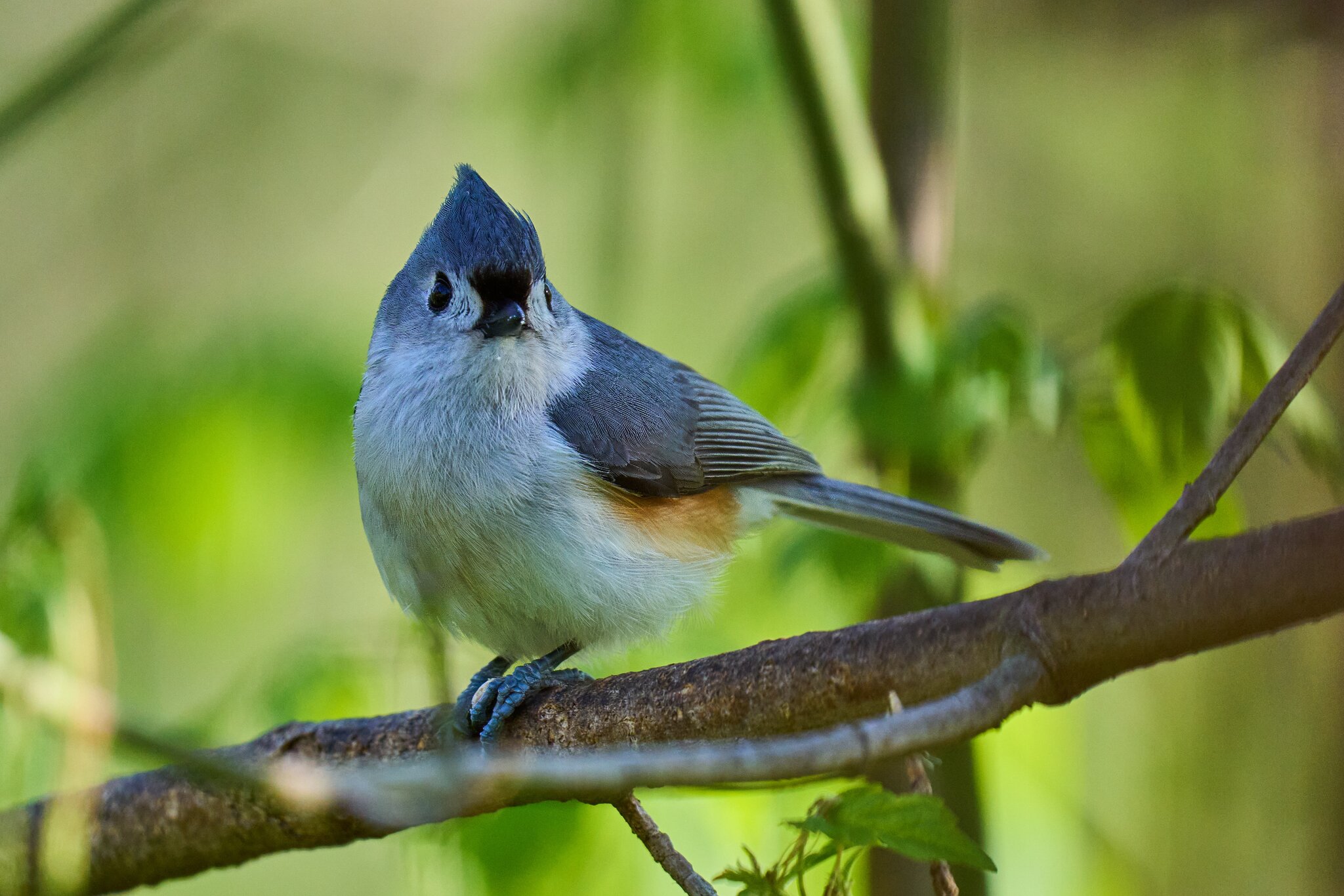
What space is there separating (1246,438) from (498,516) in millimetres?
1330

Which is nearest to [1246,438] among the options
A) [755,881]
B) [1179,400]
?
[1179,400]

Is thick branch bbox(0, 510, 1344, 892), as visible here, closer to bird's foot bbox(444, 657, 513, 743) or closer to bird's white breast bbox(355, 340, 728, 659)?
bird's foot bbox(444, 657, 513, 743)

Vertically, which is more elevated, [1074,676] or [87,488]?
[87,488]

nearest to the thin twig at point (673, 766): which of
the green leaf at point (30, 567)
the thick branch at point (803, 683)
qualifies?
the thick branch at point (803, 683)

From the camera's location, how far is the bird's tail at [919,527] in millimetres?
2453

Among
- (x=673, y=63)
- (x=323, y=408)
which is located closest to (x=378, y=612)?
(x=323, y=408)

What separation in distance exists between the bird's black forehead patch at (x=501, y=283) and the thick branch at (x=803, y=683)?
0.78 m

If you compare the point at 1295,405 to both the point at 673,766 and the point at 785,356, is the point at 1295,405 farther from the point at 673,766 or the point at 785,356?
the point at 673,766

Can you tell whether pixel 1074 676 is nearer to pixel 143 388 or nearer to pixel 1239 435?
pixel 1239 435

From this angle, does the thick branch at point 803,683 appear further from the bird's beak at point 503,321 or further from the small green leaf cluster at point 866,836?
A: the bird's beak at point 503,321

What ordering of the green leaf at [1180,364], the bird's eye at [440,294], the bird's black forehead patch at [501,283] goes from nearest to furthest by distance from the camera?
the green leaf at [1180,364] < the bird's black forehead patch at [501,283] < the bird's eye at [440,294]

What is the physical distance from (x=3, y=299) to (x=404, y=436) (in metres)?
3.48

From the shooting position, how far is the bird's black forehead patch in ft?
7.34

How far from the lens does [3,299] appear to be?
4.82 m
